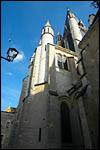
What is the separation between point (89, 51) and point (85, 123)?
196 inches

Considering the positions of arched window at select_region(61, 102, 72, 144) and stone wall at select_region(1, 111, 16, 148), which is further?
stone wall at select_region(1, 111, 16, 148)

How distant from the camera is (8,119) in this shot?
1287 cm

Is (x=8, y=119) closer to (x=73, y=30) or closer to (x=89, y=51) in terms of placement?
(x=89, y=51)

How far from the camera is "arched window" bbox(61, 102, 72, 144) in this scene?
739cm

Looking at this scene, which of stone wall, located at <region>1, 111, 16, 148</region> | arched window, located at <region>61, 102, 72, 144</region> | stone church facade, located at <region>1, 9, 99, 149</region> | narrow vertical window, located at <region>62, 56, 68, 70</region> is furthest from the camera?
narrow vertical window, located at <region>62, 56, 68, 70</region>

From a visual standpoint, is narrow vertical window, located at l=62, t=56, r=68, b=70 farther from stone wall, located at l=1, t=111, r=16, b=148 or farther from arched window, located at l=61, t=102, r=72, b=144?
stone wall, located at l=1, t=111, r=16, b=148

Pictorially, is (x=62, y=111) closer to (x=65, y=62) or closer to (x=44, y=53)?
(x=65, y=62)

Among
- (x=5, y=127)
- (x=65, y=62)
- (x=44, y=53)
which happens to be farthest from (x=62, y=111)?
(x=5, y=127)

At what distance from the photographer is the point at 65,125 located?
795cm

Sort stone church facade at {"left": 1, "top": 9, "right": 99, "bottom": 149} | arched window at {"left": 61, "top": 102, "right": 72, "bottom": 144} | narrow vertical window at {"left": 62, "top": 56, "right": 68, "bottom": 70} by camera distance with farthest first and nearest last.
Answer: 1. narrow vertical window at {"left": 62, "top": 56, "right": 68, "bottom": 70}
2. arched window at {"left": 61, "top": 102, "right": 72, "bottom": 144}
3. stone church facade at {"left": 1, "top": 9, "right": 99, "bottom": 149}

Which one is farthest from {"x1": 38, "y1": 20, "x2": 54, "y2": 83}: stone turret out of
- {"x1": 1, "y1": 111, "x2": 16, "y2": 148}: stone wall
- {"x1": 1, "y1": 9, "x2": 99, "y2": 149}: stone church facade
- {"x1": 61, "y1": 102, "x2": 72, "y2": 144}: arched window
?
{"x1": 1, "y1": 111, "x2": 16, "y2": 148}: stone wall

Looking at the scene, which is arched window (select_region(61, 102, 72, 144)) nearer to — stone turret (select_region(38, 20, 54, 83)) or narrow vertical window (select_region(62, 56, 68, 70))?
stone turret (select_region(38, 20, 54, 83))

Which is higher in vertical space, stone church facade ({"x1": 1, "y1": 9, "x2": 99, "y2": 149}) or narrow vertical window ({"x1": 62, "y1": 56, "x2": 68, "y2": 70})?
narrow vertical window ({"x1": 62, "y1": 56, "x2": 68, "y2": 70})

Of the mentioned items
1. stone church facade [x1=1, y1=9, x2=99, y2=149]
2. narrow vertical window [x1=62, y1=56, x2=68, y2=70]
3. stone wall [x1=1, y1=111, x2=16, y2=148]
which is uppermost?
narrow vertical window [x1=62, y1=56, x2=68, y2=70]
